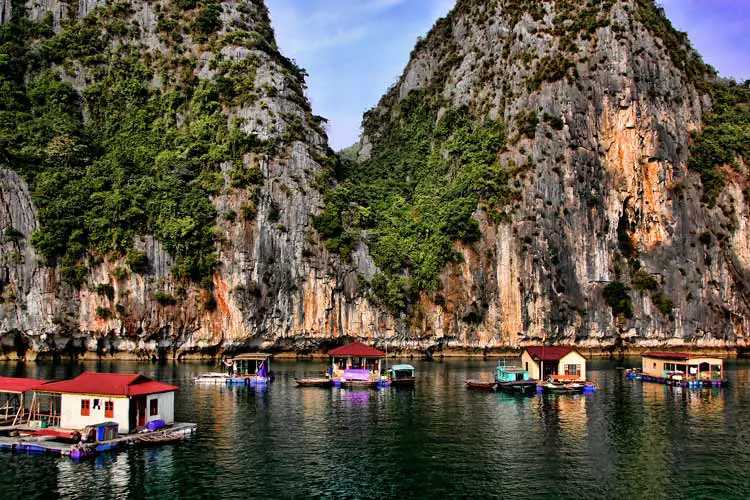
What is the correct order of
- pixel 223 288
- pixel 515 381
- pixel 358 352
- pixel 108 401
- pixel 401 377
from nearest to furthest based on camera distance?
pixel 108 401 → pixel 515 381 → pixel 401 377 → pixel 358 352 → pixel 223 288

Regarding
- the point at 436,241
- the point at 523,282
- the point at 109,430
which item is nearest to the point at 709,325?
the point at 523,282

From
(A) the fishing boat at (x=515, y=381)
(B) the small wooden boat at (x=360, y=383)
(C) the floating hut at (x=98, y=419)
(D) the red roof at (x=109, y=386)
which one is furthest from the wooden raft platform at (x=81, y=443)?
(A) the fishing boat at (x=515, y=381)

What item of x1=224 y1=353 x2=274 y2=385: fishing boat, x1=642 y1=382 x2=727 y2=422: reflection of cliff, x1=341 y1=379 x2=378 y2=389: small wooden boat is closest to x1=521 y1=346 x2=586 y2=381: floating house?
x1=642 y1=382 x2=727 y2=422: reflection of cliff

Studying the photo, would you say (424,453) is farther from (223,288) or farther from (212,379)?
(223,288)

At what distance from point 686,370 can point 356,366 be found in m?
34.4

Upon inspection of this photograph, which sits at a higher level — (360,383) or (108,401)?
(108,401)

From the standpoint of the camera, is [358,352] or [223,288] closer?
[358,352]

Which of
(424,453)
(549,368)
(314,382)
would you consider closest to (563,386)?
(549,368)

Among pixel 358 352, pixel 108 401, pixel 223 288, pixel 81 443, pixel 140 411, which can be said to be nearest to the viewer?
pixel 81 443

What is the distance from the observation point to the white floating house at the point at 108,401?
1474 inches

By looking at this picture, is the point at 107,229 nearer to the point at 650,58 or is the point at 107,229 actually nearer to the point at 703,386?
the point at 703,386

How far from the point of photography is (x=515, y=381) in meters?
64.2

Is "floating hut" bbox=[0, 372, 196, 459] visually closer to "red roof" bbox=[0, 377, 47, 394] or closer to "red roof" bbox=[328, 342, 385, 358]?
"red roof" bbox=[0, 377, 47, 394]

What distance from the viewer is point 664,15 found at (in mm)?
145125
